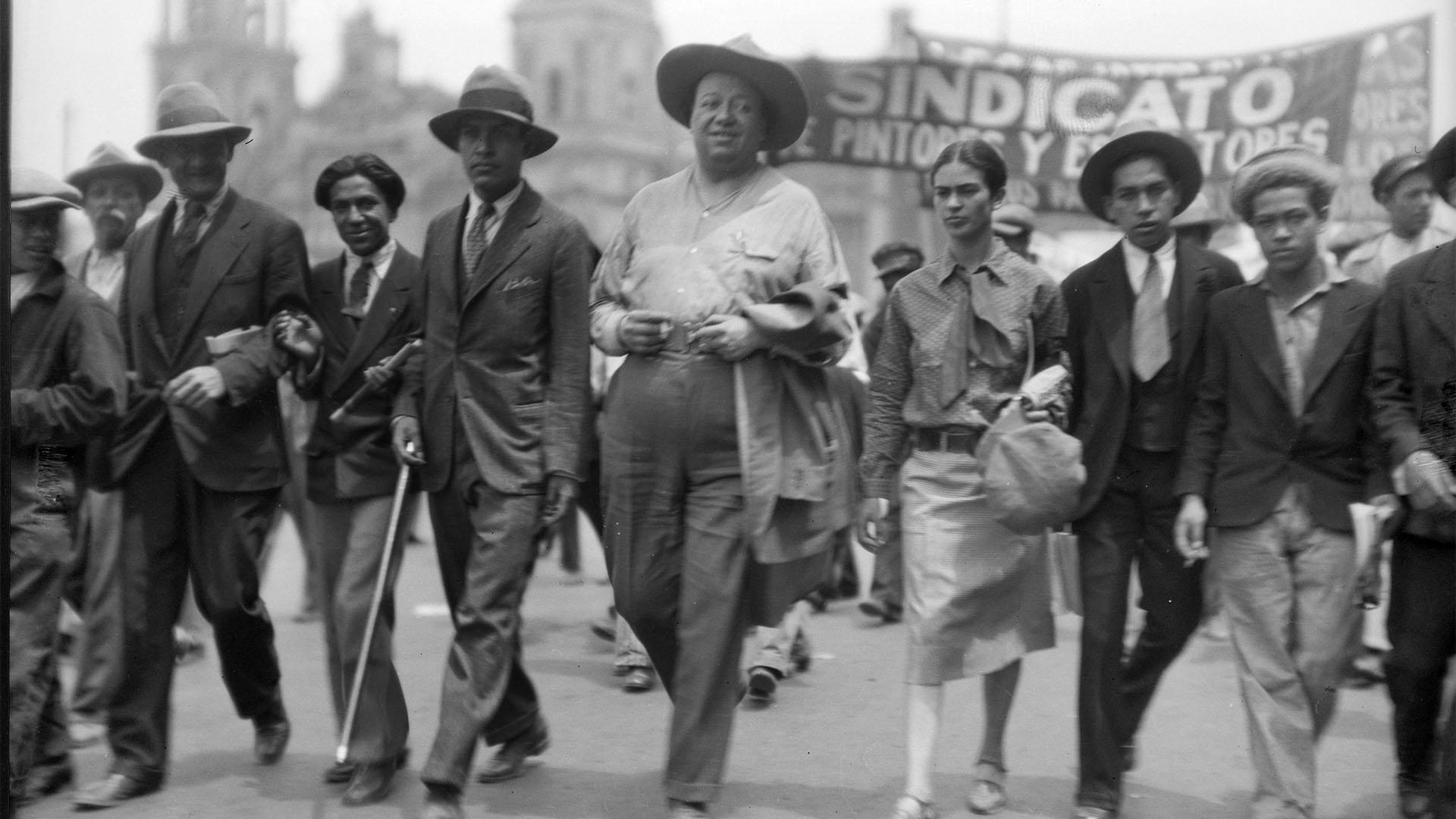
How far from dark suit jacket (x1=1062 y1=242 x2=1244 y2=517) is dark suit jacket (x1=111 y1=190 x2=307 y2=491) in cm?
252

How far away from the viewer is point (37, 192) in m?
4.73

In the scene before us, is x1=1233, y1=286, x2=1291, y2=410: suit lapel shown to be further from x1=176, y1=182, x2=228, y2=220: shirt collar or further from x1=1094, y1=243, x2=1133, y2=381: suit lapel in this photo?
x1=176, y1=182, x2=228, y2=220: shirt collar

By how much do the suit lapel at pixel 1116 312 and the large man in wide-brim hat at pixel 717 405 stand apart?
31.2 inches

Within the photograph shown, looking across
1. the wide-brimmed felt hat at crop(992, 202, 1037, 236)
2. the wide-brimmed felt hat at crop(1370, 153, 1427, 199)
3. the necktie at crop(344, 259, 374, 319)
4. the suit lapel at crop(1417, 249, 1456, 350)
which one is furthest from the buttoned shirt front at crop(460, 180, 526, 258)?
the wide-brimmed felt hat at crop(1370, 153, 1427, 199)

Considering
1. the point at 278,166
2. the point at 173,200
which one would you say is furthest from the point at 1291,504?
the point at 278,166

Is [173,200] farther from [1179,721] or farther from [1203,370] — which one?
[1179,721]

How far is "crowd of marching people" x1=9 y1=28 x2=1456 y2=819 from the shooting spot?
4.25 metres

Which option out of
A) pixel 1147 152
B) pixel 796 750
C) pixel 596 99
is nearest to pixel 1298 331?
pixel 1147 152

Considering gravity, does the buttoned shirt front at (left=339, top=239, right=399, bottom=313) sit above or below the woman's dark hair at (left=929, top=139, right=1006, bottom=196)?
below

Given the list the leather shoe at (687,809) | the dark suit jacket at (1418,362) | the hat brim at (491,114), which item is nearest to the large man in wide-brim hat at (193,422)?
the hat brim at (491,114)

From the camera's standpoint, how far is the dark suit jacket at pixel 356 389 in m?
4.88

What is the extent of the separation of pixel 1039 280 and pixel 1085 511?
0.70 metres

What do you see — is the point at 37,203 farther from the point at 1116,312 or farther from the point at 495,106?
the point at 1116,312

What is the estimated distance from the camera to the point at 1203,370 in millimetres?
4480
